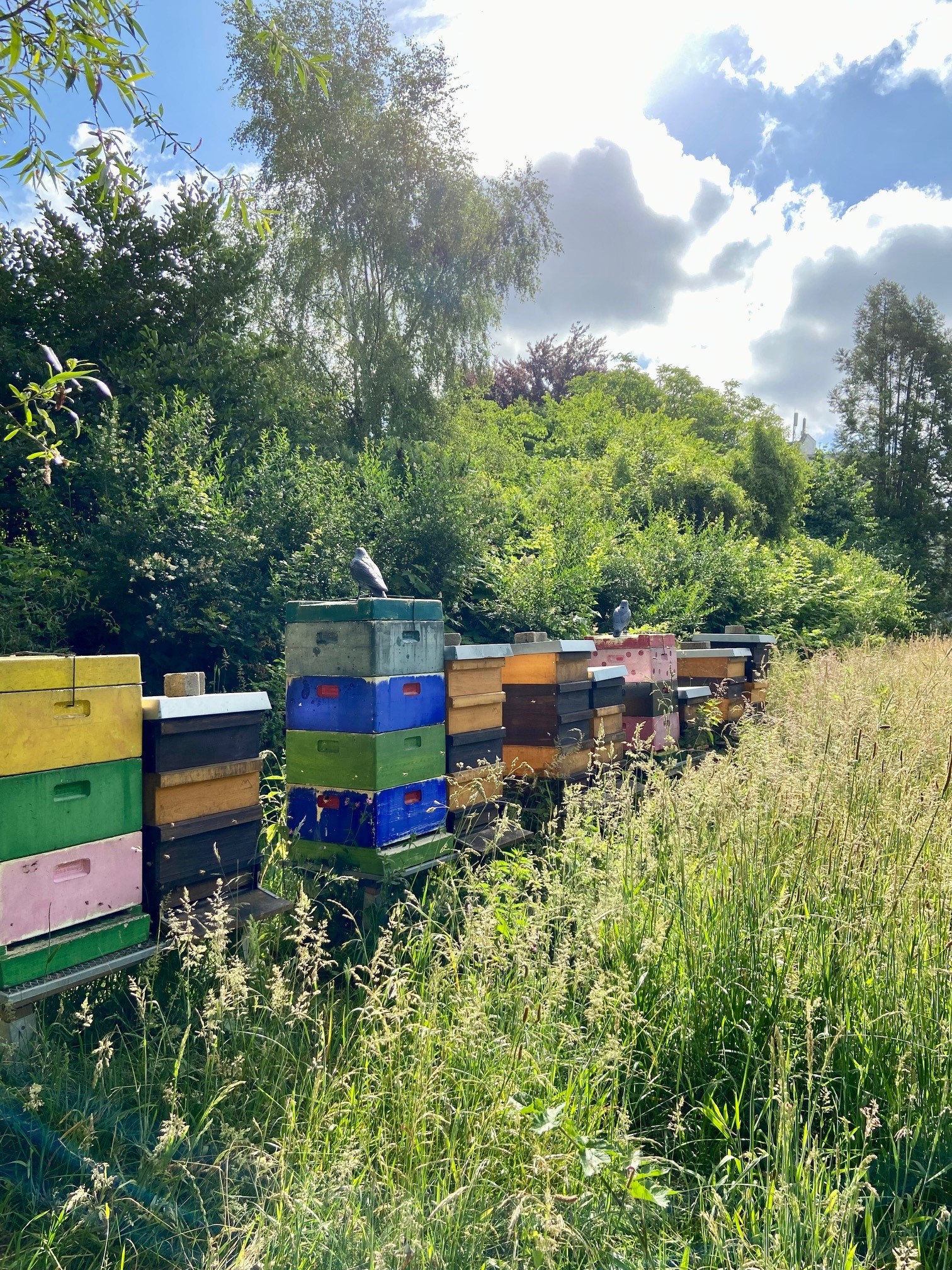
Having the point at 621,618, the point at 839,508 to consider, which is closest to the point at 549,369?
the point at 839,508

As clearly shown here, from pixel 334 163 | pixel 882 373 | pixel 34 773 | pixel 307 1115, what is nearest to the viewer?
pixel 307 1115

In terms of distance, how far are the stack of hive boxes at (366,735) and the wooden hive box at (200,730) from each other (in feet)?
1.56

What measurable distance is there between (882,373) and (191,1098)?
32157mm

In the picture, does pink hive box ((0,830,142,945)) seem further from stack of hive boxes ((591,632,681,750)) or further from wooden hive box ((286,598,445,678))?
stack of hive boxes ((591,632,681,750))

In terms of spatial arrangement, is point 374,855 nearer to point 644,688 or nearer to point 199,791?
point 199,791

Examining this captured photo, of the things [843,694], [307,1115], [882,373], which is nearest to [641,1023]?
[307,1115]

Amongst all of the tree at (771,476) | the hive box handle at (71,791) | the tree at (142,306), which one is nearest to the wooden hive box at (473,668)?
the hive box handle at (71,791)

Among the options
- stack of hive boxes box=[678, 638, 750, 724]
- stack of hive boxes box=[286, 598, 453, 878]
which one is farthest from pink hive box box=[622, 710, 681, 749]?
stack of hive boxes box=[286, 598, 453, 878]

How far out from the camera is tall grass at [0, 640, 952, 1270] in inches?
74.1

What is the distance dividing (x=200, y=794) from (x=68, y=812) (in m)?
0.53

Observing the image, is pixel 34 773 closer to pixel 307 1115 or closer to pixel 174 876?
pixel 174 876

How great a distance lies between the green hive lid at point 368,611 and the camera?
3680mm

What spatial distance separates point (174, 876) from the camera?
311cm

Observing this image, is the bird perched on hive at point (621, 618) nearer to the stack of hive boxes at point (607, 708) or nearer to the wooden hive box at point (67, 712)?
the stack of hive boxes at point (607, 708)
